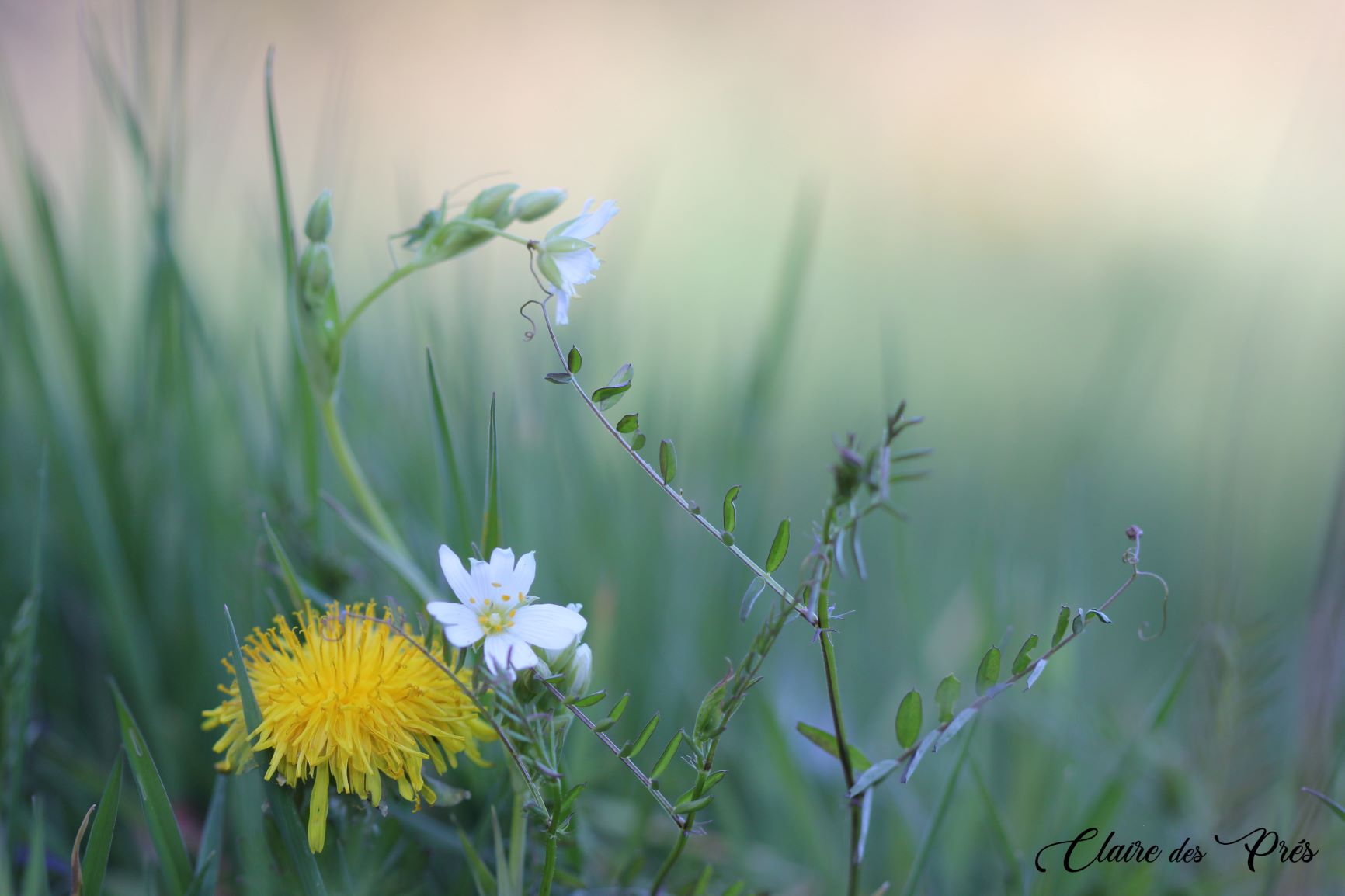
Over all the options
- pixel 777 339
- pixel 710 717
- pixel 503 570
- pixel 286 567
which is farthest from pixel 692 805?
pixel 777 339

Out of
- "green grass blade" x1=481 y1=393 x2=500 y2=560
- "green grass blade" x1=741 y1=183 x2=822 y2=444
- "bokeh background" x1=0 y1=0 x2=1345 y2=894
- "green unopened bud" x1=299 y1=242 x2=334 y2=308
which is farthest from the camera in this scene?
"green grass blade" x1=741 y1=183 x2=822 y2=444

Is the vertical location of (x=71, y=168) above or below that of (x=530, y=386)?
above

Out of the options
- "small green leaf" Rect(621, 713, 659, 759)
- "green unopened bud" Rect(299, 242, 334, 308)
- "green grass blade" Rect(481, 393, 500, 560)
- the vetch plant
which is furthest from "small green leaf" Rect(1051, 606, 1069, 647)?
"green unopened bud" Rect(299, 242, 334, 308)

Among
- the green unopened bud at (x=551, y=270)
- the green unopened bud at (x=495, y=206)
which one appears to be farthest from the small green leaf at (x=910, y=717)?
the green unopened bud at (x=495, y=206)

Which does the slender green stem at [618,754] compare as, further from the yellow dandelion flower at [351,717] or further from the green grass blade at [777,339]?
the green grass blade at [777,339]

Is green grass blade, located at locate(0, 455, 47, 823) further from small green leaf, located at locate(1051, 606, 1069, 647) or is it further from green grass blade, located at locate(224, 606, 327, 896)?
small green leaf, located at locate(1051, 606, 1069, 647)

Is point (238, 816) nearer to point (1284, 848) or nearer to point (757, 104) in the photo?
point (1284, 848)

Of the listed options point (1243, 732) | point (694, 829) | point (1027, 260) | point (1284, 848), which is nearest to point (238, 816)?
point (694, 829)
